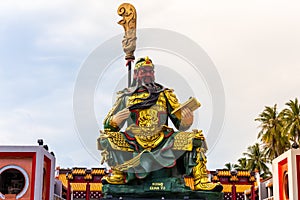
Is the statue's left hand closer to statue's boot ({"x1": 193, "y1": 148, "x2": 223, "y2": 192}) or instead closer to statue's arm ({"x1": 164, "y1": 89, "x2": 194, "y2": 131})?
statue's arm ({"x1": 164, "y1": 89, "x2": 194, "y2": 131})

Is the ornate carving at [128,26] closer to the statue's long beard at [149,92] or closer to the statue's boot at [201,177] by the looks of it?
the statue's long beard at [149,92]

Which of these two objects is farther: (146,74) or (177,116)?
(146,74)

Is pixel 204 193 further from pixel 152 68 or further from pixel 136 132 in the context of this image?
pixel 152 68

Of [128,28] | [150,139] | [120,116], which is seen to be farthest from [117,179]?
[128,28]

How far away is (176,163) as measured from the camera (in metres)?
20.9

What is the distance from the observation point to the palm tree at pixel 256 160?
141ft

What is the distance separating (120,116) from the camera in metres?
21.3

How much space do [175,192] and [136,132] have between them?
2.48 m

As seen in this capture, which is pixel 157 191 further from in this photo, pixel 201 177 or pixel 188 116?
pixel 188 116

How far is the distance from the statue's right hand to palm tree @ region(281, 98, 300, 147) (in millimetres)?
13436

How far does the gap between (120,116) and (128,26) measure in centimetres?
360

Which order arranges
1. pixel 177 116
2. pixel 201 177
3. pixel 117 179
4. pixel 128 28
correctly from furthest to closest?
pixel 128 28 < pixel 177 116 < pixel 117 179 < pixel 201 177

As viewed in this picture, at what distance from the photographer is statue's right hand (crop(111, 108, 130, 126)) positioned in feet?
69.7

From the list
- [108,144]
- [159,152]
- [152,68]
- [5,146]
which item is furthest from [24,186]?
[152,68]
